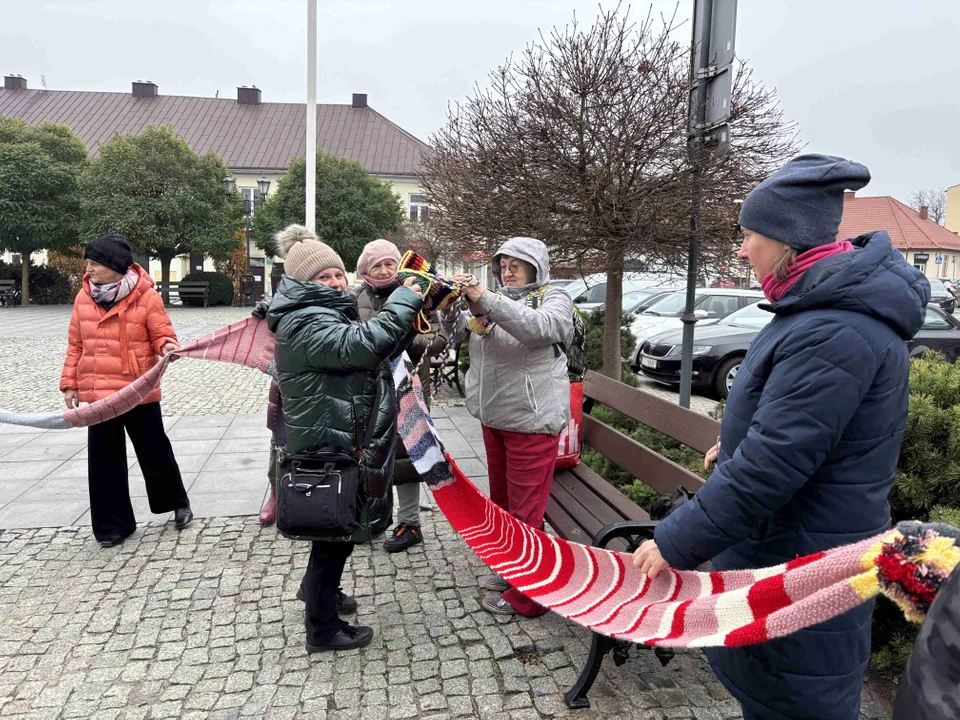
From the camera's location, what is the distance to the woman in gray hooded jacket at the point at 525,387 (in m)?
3.32

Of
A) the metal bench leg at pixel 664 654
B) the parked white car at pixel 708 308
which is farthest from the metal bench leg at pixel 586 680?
the parked white car at pixel 708 308

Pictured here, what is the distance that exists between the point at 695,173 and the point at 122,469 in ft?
16.6

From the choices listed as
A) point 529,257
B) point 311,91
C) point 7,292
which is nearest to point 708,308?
point 311,91

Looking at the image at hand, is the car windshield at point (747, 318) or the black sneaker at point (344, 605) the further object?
the car windshield at point (747, 318)

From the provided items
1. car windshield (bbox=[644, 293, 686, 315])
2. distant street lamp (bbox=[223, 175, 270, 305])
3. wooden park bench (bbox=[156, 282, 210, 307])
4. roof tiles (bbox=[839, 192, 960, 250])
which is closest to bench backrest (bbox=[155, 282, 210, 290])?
wooden park bench (bbox=[156, 282, 210, 307])

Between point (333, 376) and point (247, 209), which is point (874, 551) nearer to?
point (333, 376)

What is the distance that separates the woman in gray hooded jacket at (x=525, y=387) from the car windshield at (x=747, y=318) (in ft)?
28.3

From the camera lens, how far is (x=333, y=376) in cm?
273

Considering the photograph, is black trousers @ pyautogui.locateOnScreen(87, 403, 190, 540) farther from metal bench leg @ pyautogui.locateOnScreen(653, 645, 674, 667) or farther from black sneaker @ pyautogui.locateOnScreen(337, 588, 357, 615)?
metal bench leg @ pyautogui.locateOnScreen(653, 645, 674, 667)

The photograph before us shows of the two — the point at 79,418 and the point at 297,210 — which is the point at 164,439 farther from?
the point at 297,210

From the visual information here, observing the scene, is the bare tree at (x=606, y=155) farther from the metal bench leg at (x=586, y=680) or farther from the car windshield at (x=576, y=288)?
the car windshield at (x=576, y=288)

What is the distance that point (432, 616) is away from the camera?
345 cm

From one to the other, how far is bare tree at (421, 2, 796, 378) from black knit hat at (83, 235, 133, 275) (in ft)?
11.2

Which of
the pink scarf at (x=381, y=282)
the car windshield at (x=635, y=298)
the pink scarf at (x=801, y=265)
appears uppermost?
the pink scarf at (x=801, y=265)
